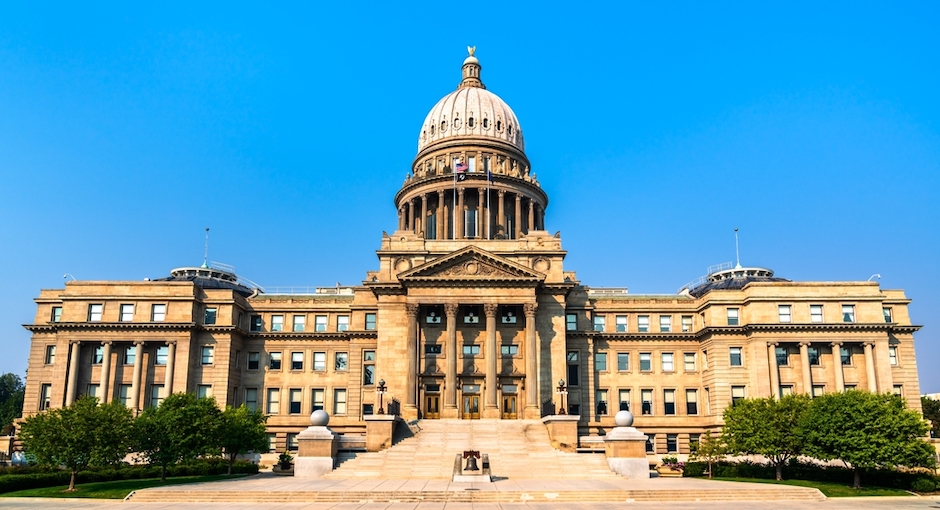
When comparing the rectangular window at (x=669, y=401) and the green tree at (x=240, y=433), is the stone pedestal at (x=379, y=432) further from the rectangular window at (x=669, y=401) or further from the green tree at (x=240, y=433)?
the rectangular window at (x=669, y=401)

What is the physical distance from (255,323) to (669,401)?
41508 mm

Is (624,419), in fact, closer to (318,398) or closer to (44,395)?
(318,398)

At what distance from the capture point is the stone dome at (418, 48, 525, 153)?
97.4 meters

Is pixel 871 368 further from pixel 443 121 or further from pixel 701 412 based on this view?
pixel 443 121

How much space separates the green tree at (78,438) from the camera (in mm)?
43594

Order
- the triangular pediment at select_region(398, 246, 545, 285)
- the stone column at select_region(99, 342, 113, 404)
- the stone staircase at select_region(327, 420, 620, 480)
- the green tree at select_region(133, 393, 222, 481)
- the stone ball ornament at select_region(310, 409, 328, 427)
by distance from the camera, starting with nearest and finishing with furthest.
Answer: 1. the green tree at select_region(133, 393, 222, 481)
2. the stone staircase at select_region(327, 420, 620, 480)
3. the stone ball ornament at select_region(310, 409, 328, 427)
4. the triangular pediment at select_region(398, 246, 545, 285)
5. the stone column at select_region(99, 342, 113, 404)

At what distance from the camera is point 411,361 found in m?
67.8

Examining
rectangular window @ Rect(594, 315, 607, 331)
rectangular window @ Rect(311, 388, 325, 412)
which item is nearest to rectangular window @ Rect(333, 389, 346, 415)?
rectangular window @ Rect(311, 388, 325, 412)

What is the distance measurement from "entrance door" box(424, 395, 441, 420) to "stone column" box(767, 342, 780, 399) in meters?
30.0

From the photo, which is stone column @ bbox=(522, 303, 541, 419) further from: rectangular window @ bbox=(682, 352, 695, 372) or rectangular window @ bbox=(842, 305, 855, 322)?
rectangular window @ bbox=(842, 305, 855, 322)

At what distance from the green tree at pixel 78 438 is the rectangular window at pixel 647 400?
47602 mm

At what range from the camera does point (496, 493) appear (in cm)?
3694

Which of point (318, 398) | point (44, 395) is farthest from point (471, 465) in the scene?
point (44, 395)

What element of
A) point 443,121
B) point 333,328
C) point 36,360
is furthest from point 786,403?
point 36,360
